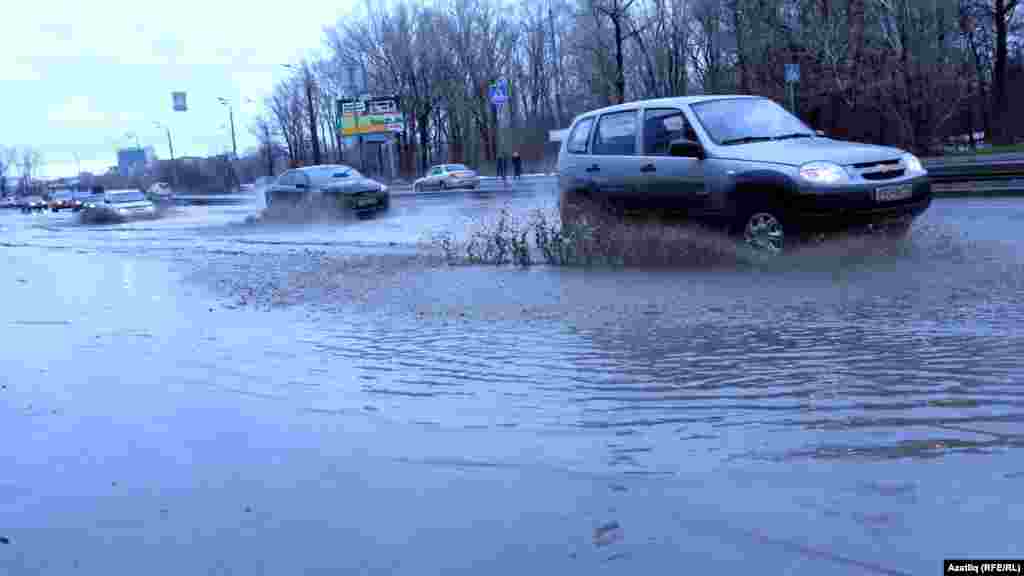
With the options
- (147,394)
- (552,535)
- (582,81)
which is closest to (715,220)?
(147,394)

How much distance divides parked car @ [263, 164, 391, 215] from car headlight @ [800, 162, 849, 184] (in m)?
16.5

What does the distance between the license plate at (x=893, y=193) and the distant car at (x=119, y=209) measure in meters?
32.2

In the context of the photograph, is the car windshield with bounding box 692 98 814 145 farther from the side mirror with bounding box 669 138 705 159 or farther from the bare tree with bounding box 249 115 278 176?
the bare tree with bounding box 249 115 278 176

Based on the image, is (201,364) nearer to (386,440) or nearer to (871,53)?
(386,440)

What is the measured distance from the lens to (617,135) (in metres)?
10.6

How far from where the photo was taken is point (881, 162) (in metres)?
Result: 9.22

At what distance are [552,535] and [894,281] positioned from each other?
18.7 feet

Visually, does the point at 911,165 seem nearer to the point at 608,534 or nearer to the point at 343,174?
the point at 608,534

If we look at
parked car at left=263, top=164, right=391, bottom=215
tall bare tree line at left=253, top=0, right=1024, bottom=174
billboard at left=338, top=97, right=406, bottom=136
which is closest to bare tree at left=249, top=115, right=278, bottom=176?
tall bare tree line at left=253, top=0, right=1024, bottom=174

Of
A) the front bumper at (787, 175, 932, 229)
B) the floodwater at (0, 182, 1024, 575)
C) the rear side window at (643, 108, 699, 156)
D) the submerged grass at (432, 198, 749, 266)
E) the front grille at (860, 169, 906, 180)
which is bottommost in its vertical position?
the floodwater at (0, 182, 1024, 575)

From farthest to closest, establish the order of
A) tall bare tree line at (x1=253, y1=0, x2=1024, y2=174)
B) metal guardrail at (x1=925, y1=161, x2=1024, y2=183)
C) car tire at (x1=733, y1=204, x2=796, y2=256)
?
tall bare tree line at (x1=253, y1=0, x2=1024, y2=174), metal guardrail at (x1=925, y1=161, x2=1024, y2=183), car tire at (x1=733, y1=204, x2=796, y2=256)

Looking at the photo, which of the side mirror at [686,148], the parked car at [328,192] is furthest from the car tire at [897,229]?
the parked car at [328,192]

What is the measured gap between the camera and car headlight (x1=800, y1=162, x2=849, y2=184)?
8.95 m

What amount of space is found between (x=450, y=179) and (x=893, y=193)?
37.5 meters
